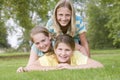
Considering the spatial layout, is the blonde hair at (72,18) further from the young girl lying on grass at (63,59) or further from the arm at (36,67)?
the arm at (36,67)

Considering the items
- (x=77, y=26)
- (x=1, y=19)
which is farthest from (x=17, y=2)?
(x=77, y=26)

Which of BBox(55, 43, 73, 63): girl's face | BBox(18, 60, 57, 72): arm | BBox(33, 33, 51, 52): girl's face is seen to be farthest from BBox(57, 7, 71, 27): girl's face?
BBox(18, 60, 57, 72): arm

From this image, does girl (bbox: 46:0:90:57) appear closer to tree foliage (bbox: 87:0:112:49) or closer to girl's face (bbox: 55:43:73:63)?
girl's face (bbox: 55:43:73:63)

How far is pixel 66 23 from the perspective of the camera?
6.55 metres

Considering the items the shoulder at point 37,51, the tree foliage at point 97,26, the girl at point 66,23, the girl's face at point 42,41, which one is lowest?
the tree foliage at point 97,26

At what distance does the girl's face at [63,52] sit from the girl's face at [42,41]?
0.34m

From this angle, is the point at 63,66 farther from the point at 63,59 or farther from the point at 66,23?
the point at 66,23

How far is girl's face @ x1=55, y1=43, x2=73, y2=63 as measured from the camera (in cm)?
621

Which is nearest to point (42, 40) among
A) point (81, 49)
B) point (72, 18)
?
point (72, 18)

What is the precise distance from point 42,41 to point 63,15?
0.57 metres

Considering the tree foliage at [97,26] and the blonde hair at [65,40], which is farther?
the tree foliage at [97,26]

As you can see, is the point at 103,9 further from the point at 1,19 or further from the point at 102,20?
the point at 1,19

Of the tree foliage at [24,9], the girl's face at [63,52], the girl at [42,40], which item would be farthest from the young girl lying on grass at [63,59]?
the tree foliage at [24,9]

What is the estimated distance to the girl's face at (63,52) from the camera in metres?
6.21
